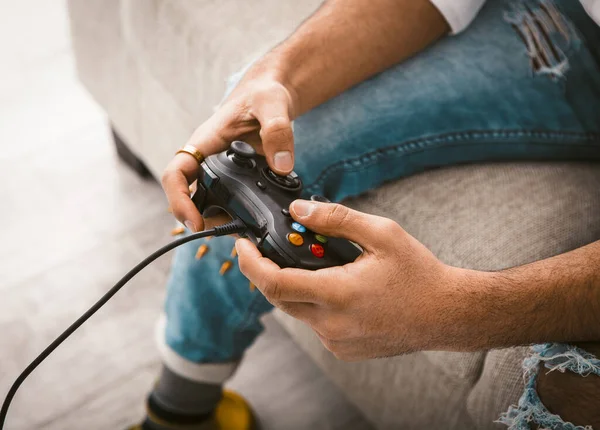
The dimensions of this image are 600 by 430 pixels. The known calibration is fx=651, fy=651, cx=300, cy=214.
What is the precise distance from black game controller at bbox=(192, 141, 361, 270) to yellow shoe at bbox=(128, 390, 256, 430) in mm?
414

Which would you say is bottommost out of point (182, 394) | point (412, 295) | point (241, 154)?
point (182, 394)

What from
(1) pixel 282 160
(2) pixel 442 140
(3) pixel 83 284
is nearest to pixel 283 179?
(1) pixel 282 160

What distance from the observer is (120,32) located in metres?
1.14

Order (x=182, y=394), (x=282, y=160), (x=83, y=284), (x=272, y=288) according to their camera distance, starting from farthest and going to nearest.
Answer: (x=83, y=284), (x=182, y=394), (x=282, y=160), (x=272, y=288)

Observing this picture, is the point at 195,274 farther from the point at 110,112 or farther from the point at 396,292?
the point at 110,112

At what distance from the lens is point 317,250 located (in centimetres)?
58

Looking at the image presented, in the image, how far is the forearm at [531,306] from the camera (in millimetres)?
602

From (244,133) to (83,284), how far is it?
0.66m

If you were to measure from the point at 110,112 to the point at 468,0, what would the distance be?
0.77m

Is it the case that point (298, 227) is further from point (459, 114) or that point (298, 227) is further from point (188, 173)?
point (459, 114)

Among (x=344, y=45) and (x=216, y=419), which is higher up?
(x=344, y=45)

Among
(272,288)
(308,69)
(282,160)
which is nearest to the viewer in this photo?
(272,288)

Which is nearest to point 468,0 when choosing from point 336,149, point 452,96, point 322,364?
point 452,96

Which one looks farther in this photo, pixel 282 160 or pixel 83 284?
pixel 83 284
